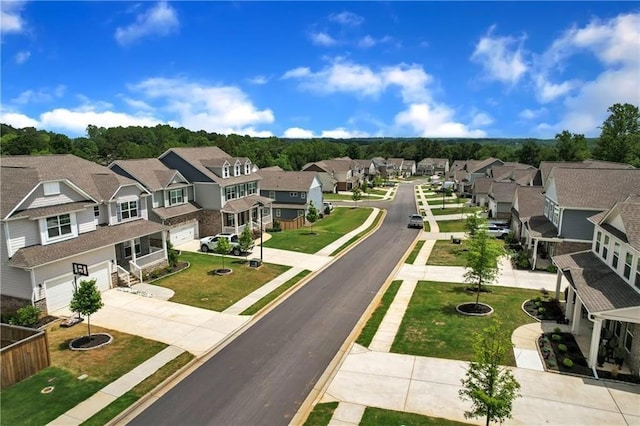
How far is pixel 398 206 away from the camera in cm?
7312

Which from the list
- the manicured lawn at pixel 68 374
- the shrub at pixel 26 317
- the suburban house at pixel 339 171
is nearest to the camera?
the manicured lawn at pixel 68 374

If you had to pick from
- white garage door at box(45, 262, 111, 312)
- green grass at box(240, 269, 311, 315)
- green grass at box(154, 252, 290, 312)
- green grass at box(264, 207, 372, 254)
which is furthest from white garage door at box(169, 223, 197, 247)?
green grass at box(240, 269, 311, 315)

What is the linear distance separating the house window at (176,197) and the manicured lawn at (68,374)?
65.4ft

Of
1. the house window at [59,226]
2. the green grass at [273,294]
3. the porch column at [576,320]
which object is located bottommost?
the green grass at [273,294]

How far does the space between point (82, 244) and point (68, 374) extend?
36.0ft

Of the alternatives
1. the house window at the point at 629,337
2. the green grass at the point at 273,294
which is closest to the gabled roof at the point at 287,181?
the green grass at the point at 273,294

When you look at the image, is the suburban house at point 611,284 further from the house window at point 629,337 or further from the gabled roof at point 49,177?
the gabled roof at point 49,177

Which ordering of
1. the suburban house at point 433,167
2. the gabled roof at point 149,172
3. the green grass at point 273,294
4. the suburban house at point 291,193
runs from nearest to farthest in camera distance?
the green grass at point 273,294, the gabled roof at point 149,172, the suburban house at point 291,193, the suburban house at point 433,167

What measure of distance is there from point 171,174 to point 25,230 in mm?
17284

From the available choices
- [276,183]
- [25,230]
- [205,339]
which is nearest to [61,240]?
[25,230]

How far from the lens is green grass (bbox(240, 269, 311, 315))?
2481 centimetres

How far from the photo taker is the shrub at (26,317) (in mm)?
21766

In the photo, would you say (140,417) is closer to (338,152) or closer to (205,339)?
(205,339)

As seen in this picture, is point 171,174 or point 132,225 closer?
point 132,225
